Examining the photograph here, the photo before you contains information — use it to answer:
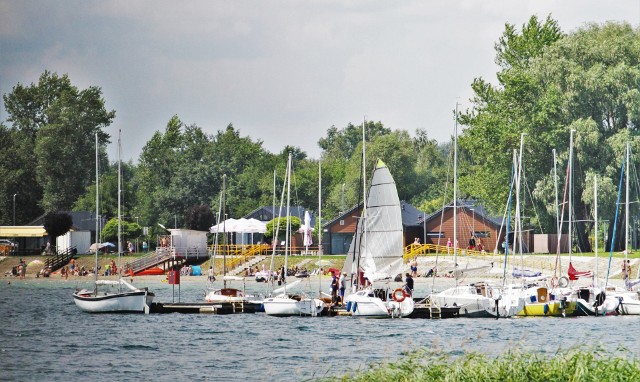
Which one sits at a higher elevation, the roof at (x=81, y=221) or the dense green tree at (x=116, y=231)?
the roof at (x=81, y=221)

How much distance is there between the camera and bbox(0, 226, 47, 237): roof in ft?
390

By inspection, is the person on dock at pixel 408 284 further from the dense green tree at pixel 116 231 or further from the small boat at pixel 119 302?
the dense green tree at pixel 116 231

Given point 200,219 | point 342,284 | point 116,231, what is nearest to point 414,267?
point 342,284

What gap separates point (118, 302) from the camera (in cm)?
6050

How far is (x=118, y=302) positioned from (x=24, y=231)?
62.6m

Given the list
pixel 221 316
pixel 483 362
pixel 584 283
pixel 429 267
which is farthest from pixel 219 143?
pixel 483 362

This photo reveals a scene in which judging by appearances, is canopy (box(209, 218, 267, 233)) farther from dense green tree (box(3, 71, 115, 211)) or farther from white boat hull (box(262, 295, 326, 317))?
white boat hull (box(262, 295, 326, 317))

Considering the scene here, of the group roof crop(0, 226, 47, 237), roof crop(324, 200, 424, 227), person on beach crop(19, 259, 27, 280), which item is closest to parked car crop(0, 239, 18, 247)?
roof crop(0, 226, 47, 237)

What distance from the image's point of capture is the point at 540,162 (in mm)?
93000

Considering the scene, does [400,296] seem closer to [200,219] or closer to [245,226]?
[245,226]

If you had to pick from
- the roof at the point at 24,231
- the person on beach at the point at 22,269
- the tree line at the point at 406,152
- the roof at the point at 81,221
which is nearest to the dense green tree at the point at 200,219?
the tree line at the point at 406,152

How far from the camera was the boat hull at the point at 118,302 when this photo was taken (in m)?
59.8

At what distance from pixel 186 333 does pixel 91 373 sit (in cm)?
1271

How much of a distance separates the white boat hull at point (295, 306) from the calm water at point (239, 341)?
0.72 meters
